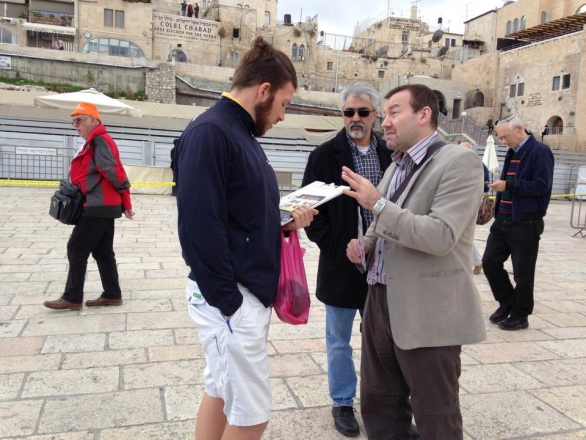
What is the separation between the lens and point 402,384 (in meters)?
2.33

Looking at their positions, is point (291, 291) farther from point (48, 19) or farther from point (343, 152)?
point (48, 19)

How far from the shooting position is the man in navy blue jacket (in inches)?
177

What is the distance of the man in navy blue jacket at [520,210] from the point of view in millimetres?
4496

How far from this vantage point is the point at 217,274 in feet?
5.95

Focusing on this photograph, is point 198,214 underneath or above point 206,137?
underneath

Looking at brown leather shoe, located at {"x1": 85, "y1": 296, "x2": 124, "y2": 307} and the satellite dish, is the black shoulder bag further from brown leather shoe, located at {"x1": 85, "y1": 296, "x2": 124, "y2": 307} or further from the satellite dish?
the satellite dish

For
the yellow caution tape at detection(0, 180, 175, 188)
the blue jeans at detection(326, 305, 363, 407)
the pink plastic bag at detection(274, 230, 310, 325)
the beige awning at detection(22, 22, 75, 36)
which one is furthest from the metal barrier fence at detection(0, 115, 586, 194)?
the beige awning at detection(22, 22, 75, 36)

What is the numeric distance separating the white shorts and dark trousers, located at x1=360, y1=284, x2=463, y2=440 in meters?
0.60

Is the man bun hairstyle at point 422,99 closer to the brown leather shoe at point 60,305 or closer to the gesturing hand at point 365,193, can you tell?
the gesturing hand at point 365,193

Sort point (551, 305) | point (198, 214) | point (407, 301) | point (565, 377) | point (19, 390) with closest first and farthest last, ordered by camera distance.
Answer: point (198, 214), point (407, 301), point (19, 390), point (565, 377), point (551, 305)

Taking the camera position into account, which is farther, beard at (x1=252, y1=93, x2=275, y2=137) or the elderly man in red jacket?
the elderly man in red jacket

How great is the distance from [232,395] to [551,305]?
480 centimetres

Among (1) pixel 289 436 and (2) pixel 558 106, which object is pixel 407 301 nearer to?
(1) pixel 289 436

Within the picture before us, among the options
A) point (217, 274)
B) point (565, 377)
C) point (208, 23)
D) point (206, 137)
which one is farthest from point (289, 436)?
point (208, 23)
